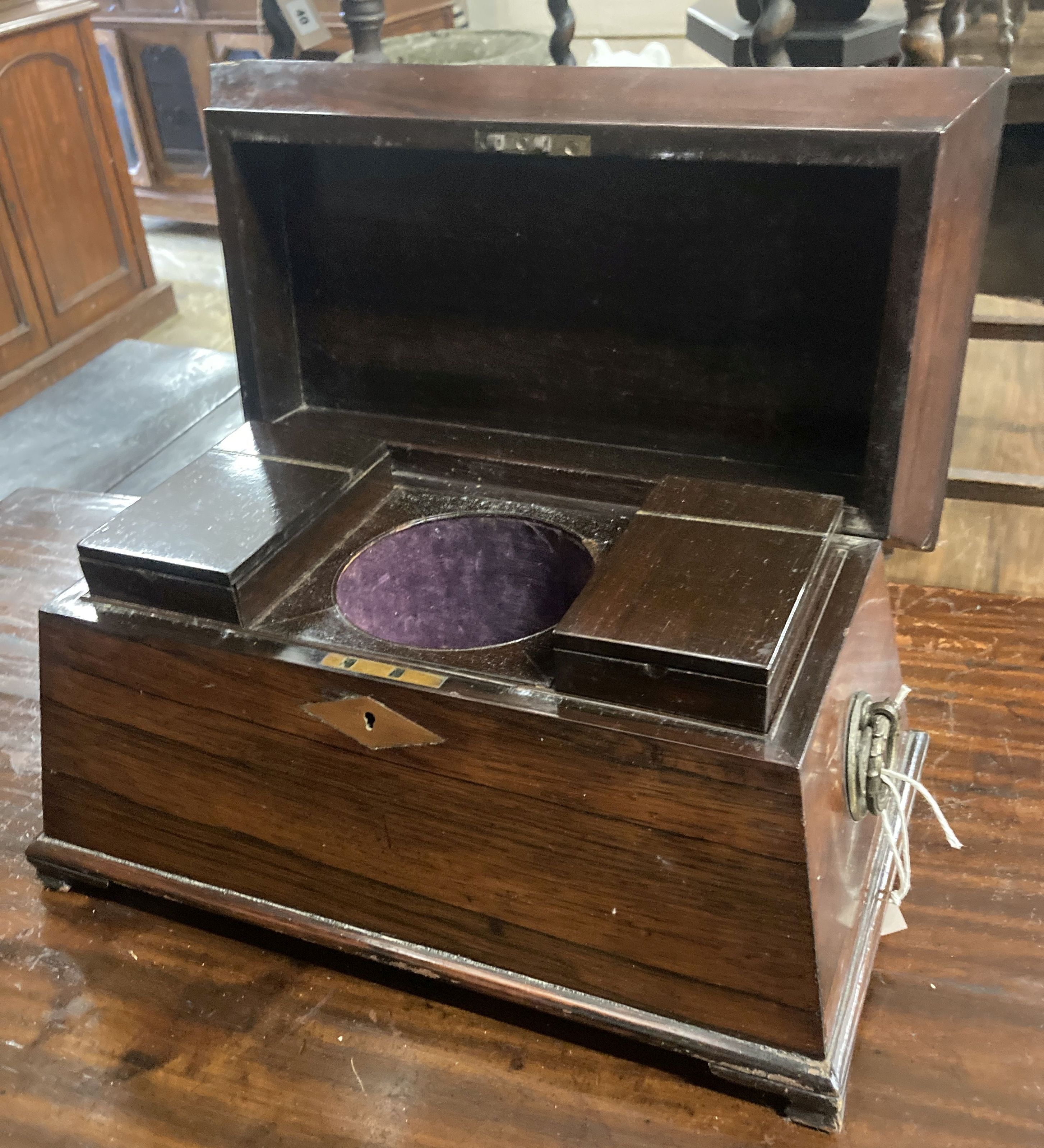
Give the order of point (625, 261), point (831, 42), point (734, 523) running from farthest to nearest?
point (831, 42) < point (625, 261) < point (734, 523)

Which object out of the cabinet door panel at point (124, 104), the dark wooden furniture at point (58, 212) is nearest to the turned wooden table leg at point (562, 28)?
the dark wooden furniture at point (58, 212)

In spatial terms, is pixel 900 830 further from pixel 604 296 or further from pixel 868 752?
pixel 604 296

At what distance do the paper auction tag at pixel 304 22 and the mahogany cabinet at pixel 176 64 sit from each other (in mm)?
2527

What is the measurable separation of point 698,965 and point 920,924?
30cm

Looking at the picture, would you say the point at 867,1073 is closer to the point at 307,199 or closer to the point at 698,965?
the point at 698,965

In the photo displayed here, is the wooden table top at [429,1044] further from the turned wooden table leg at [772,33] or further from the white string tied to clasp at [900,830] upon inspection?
the turned wooden table leg at [772,33]

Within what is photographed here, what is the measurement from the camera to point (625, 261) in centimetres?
108

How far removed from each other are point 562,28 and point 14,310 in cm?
232

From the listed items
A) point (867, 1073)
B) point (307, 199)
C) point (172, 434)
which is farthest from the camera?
point (172, 434)

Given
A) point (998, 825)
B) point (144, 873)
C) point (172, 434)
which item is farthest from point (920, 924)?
point (172, 434)

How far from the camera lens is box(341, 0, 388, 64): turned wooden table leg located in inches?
44.4

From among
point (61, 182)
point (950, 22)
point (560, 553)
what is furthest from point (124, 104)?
point (560, 553)

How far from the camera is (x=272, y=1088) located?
932mm

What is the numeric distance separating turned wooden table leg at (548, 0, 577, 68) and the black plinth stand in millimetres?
264
